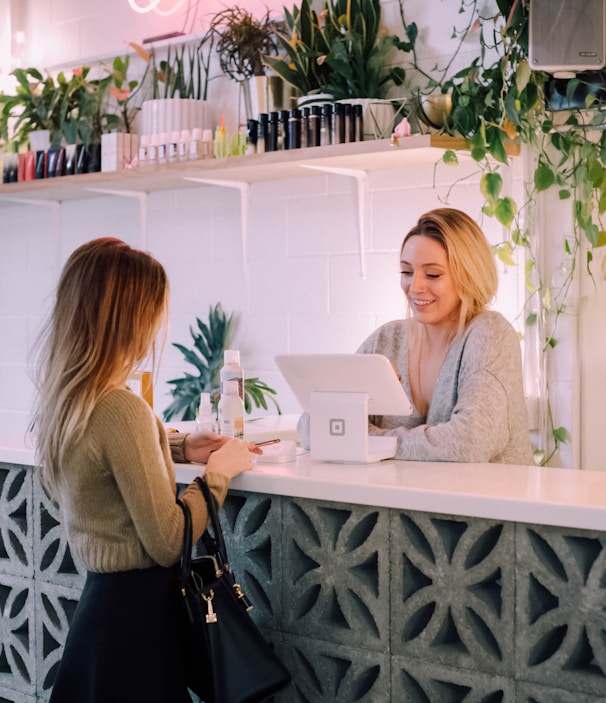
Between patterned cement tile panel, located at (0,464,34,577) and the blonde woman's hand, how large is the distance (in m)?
0.63

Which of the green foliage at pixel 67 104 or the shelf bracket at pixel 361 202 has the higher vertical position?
the green foliage at pixel 67 104

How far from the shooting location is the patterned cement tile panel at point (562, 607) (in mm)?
1669

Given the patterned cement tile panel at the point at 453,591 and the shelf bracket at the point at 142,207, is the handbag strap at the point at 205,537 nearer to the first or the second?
the patterned cement tile panel at the point at 453,591

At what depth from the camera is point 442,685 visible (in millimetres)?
1847

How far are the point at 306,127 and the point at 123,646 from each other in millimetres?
1944

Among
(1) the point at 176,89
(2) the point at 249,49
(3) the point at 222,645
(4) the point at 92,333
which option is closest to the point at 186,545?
(3) the point at 222,645

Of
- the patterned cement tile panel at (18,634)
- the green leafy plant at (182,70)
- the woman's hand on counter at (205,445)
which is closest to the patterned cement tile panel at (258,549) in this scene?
the woman's hand on counter at (205,445)

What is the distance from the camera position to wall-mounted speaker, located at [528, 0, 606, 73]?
287 centimetres

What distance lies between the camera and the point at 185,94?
3.96m

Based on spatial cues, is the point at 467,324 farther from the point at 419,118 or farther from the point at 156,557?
the point at 156,557

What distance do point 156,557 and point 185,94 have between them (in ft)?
8.38

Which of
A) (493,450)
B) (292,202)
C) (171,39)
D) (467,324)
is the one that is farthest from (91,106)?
(493,450)

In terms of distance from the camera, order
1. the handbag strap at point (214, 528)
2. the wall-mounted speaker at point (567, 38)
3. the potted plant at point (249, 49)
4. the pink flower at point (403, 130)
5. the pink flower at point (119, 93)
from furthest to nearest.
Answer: the pink flower at point (119, 93)
the potted plant at point (249, 49)
the pink flower at point (403, 130)
the wall-mounted speaker at point (567, 38)
the handbag strap at point (214, 528)

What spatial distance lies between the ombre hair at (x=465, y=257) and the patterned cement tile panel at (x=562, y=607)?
982 mm
